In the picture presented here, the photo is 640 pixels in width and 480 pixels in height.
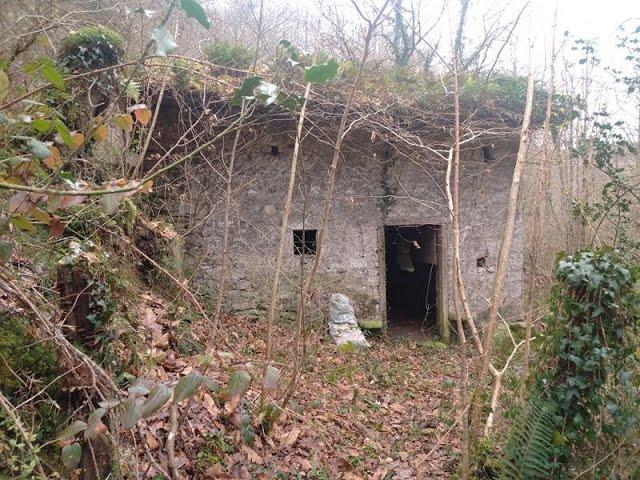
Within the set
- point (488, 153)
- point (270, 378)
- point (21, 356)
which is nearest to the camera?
point (270, 378)

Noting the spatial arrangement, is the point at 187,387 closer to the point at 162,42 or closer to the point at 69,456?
the point at 69,456

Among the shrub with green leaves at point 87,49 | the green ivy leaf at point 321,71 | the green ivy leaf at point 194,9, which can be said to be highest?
the shrub with green leaves at point 87,49

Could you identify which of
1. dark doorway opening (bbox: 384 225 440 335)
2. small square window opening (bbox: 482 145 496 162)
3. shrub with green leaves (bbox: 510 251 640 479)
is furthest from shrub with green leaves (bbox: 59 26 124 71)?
small square window opening (bbox: 482 145 496 162)

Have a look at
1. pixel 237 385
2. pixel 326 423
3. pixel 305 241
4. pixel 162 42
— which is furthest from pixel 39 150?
pixel 305 241

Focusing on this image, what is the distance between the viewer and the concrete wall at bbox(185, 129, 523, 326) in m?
6.63

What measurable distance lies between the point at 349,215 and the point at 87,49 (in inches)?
159

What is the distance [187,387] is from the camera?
48.4 inches

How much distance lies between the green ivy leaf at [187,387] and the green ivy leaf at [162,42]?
2.78 feet

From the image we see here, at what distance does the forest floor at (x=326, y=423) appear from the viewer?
3.03 meters

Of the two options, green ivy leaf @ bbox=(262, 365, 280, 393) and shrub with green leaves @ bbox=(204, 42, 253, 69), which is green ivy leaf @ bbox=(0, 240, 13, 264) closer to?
green ivy leaf @ bbox=(262, 365, 280, 393)

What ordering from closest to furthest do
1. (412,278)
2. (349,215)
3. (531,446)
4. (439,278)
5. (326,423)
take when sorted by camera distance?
(531,446) → (326,423) → (349,215) → (439,278) → (412,278)

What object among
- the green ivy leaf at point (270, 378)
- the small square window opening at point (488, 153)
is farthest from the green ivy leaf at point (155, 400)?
the small square window opening at point (488, 153)

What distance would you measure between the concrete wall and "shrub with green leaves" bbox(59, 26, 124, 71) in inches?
90.7

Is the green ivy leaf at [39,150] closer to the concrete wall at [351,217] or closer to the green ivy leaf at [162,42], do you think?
the green ivy leaf at [162,42]
